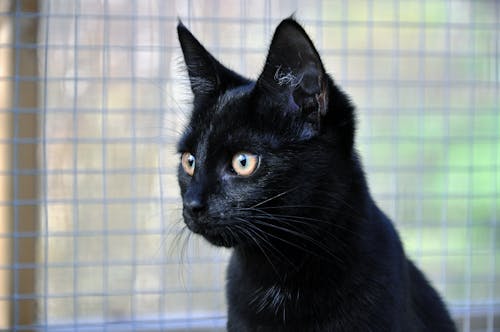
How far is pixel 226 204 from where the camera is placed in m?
1.24

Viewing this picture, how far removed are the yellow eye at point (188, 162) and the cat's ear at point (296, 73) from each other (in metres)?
0.22

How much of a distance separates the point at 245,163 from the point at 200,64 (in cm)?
34

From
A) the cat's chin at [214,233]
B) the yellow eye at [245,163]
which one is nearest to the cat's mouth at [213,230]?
the cat's chin at [214,233]

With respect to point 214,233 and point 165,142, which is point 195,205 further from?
point 165,142

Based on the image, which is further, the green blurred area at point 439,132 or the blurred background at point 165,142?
the green blurred area at point 439,132

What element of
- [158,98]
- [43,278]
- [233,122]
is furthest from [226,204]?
A: [43,278]

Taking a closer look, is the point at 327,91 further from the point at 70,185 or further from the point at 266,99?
the point at 70,185

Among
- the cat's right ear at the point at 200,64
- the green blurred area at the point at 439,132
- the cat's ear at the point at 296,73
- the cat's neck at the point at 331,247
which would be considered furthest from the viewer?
the green blurred area at the point at 439,132

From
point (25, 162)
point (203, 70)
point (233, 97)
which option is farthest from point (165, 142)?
point (233, 97)

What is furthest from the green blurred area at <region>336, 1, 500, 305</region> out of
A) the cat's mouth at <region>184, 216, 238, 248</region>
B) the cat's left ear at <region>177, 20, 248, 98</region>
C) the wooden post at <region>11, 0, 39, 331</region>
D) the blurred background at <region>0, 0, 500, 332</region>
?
the cat's mouth at <region>184, 216, 238, 248</region>

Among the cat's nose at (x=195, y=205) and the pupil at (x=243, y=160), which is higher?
the pupil at (x=243, y=160)

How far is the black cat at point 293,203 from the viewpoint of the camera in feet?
4.09

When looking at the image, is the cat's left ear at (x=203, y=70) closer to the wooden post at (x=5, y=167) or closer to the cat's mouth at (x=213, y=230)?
the cat's mouth at (x=213, y=230)

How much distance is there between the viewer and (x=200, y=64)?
4.86 ft
